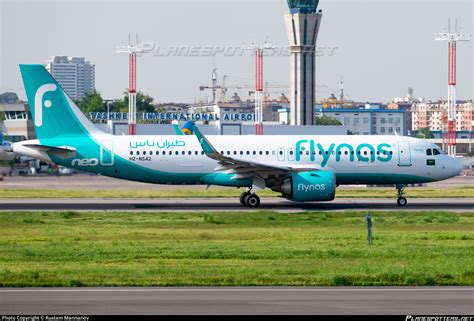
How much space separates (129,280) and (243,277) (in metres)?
2.72

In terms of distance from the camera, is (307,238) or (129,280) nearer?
(129,280)

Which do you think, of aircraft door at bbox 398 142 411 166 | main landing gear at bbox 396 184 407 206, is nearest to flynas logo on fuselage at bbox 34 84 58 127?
aircraft door at bbox 398 142 411 166

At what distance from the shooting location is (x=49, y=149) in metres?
48.6

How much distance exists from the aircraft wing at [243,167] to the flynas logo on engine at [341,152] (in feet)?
2.36

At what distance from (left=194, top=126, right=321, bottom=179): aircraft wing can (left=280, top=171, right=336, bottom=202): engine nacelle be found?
0.86 meters

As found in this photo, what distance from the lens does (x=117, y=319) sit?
18.1 m

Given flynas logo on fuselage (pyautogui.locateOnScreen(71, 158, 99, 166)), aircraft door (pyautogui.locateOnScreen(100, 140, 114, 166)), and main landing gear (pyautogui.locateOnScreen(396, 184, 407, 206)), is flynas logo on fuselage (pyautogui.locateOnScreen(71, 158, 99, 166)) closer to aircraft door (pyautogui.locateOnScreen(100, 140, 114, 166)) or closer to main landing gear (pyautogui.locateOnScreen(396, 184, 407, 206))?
aircraft door (pyautogui.locateOnScreen(100, 140, 114, 166))


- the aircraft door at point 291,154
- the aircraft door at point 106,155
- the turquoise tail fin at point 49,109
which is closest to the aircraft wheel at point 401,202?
the aircraft door at point 291,154

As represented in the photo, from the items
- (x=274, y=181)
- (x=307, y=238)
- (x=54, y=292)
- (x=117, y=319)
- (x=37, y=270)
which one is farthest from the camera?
(x=274, y=181)

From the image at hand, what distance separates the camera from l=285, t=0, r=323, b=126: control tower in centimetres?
15062

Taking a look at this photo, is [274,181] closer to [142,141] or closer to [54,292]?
[142,141]

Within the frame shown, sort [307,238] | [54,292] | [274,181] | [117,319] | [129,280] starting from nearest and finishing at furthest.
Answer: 1. [117,319]
2. [54,292]
3. [129,280]
4. [307,238]
5. [274,181]

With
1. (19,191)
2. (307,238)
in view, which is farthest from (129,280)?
(19,191)

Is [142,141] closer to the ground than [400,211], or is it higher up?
higher up
